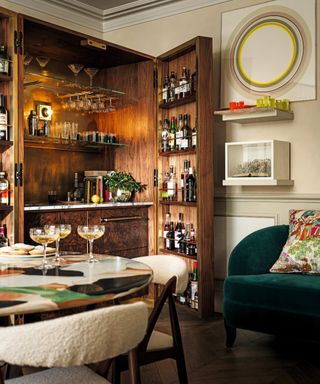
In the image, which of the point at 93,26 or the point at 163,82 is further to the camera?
the point at 93,26

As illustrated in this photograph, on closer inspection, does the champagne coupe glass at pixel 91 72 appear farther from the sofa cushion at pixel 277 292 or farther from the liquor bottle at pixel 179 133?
the sofa cushion at pixel 277 292

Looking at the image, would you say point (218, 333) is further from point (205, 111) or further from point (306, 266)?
point (205, 111)

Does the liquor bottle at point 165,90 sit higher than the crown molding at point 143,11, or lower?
lower

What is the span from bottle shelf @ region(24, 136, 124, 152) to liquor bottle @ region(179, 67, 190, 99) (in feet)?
2.95

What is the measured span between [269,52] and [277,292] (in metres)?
2.21

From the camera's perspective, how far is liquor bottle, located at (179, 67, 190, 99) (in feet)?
14.6

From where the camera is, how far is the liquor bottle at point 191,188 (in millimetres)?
4355

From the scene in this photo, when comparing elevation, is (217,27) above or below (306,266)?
above

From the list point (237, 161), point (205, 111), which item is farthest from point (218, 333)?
point (205, 111)

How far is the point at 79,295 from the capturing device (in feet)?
5.69

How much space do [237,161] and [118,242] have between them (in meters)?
1.28

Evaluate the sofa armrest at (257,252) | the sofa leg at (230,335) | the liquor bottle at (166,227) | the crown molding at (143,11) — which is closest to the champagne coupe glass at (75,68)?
the crown molding at (143,11)

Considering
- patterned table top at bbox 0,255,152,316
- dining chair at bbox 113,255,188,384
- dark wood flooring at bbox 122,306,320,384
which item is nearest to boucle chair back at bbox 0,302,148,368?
patterned table top at bbox 0,255,152,316

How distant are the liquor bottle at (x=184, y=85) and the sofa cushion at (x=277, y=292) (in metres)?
1.79
